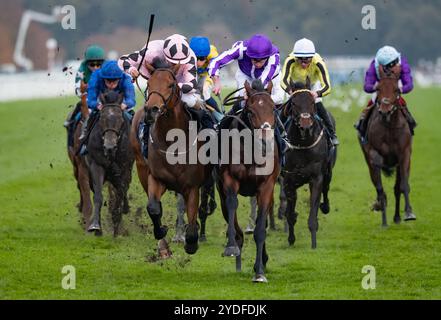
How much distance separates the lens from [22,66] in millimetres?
58125

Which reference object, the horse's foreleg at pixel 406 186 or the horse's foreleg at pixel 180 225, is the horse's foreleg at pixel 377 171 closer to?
the horse's foreleg at pixel 406 186

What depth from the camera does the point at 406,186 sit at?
1493cm

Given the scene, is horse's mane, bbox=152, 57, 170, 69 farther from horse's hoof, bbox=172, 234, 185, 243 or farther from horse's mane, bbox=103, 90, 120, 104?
horse's hoof, bbox=172, 234, 185, 243

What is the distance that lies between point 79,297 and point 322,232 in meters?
5.53

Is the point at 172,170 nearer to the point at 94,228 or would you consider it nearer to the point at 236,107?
the point at 236,107

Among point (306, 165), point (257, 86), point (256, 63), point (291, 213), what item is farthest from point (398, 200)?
point (257, 86)

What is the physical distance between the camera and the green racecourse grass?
33.2ft

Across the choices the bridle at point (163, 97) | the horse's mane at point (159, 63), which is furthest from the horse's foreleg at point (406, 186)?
the horse's mane at point (159, 63)

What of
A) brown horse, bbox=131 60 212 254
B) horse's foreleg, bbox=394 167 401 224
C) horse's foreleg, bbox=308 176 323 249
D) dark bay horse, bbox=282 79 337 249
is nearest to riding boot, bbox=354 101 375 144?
horse's foreleg, bbox=394 167 401 224

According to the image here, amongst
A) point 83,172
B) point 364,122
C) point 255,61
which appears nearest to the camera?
point 255,61

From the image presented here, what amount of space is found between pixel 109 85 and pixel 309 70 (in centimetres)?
233

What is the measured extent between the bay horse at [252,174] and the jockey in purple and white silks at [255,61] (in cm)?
81

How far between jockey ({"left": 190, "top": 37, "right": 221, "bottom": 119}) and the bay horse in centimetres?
181

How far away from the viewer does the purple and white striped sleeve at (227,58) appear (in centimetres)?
1190
